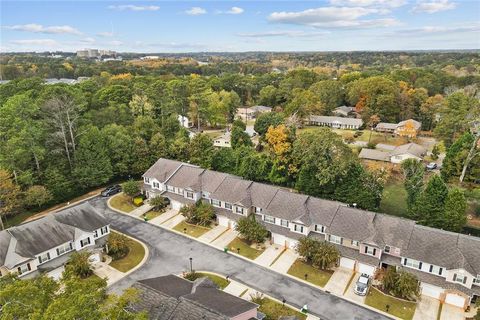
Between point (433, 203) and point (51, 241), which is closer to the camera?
point (51, 241)

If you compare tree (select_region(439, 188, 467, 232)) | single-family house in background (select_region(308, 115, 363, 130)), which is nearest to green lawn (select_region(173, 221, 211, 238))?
tree (select_region(439, 188, 467, 232))

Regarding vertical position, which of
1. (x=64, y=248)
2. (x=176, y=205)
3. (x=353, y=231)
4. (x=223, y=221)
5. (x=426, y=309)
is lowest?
(x=426, y=309)

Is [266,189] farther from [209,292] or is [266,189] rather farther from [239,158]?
[209,292]

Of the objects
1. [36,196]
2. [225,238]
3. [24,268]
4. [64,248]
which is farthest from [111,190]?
[225,238]

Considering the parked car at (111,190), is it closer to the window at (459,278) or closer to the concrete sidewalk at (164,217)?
the concrete sidewalk at (164,217)

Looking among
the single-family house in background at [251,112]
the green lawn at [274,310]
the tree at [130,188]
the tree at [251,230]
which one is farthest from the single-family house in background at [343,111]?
the green lawn at [274,310]

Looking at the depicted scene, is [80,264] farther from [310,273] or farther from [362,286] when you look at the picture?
[362,286]
